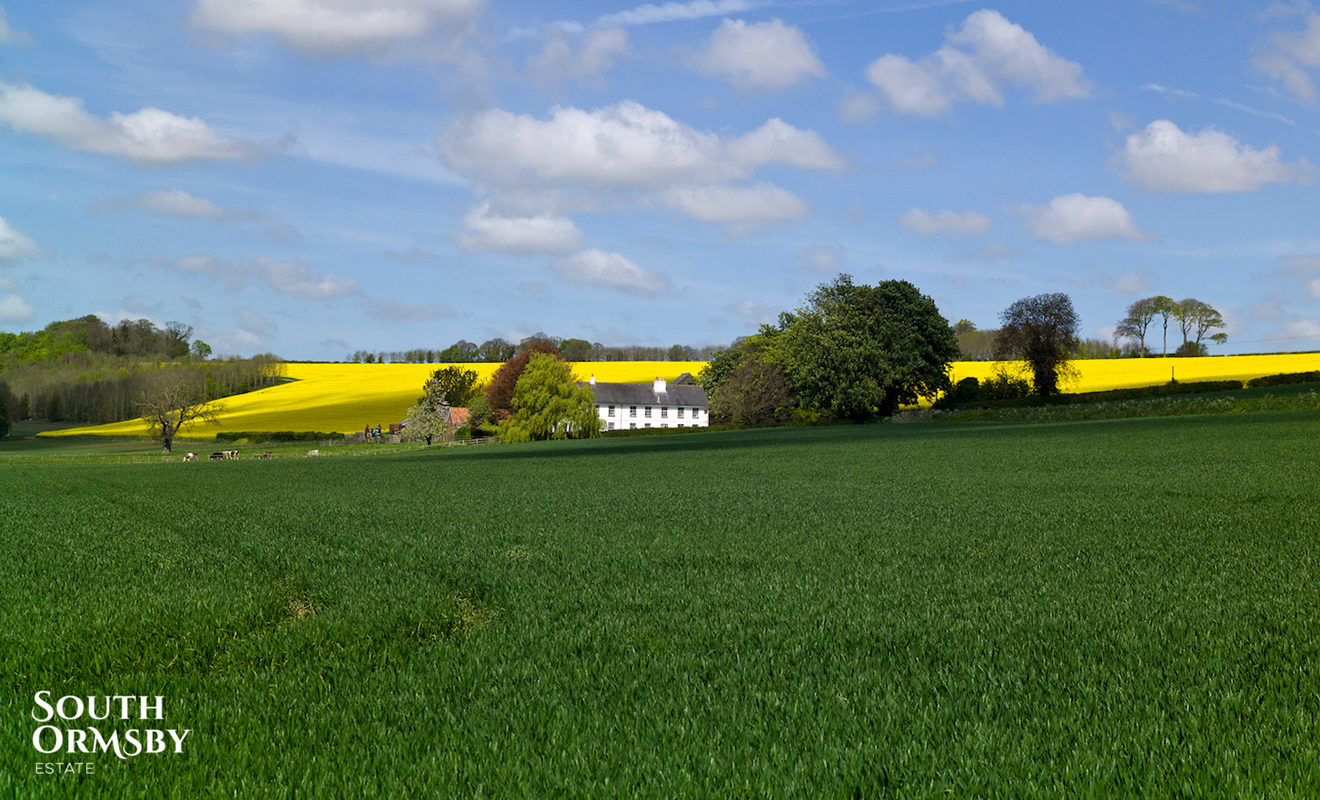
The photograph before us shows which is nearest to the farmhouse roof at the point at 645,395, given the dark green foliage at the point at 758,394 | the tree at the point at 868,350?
the dark green foliage at the point at 758,394

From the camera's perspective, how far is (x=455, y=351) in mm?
161500

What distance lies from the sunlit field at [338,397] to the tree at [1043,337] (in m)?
68.2

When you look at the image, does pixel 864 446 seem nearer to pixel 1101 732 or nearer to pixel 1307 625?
pixel 1307 625

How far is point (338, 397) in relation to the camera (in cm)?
12056

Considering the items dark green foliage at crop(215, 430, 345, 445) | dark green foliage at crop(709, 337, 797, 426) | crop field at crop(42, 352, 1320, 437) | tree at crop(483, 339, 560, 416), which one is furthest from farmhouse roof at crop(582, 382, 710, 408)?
dark green foliage at crop(215, 430, 345, 445)

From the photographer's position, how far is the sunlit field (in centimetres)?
10100

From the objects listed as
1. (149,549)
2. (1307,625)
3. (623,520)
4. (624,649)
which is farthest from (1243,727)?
(149,549)

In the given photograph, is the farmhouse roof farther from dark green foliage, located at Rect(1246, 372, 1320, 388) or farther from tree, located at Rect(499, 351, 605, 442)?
dark green foliage, located at Rect(1246, 372, 1320, 388)

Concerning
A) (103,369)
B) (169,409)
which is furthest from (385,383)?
(169,409)

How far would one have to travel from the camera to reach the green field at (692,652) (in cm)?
445

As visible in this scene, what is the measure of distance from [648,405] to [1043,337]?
5368cm

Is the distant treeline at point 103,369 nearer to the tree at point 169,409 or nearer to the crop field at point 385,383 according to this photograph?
the crop field at point 385,383

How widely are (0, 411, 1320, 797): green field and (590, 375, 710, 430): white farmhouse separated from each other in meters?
100

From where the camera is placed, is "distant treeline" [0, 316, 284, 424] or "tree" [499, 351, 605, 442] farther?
"distant treeline" [0, 316, 284, 424]
